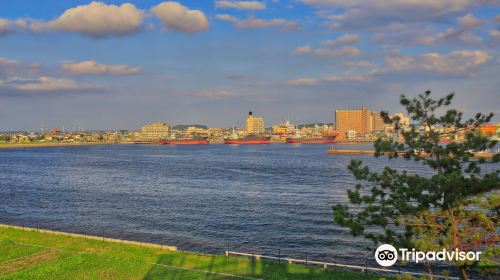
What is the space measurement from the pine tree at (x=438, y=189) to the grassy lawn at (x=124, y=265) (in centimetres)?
926

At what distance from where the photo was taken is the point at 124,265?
82.4 ft

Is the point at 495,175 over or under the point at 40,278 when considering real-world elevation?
over

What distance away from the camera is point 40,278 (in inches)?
898

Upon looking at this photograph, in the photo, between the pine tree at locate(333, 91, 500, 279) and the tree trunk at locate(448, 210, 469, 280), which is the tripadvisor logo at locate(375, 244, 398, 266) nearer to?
the pine tree at locate(333, 91, 500, 279)

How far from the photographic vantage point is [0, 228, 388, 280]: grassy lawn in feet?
76.9

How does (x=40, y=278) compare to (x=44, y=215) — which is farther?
(x=44, y=215)

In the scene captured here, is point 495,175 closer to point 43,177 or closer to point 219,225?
point 219,225

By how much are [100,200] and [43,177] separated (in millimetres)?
39171

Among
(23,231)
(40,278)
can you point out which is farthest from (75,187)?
(40,278)

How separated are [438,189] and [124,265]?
733 inches

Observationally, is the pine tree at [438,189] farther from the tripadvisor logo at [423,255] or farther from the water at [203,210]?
the water at [203,210]

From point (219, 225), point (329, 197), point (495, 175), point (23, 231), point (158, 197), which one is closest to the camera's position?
point (495, 175)

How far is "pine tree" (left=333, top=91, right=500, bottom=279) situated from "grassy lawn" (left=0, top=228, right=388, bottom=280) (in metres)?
9.26

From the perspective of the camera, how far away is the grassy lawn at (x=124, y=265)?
76.9 ft
